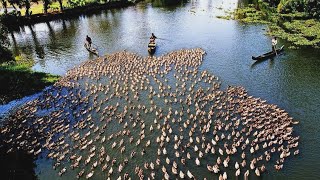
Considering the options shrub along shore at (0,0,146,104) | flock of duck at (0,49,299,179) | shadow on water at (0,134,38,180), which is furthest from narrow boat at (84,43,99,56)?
shadow on water at (0,134,38,180)

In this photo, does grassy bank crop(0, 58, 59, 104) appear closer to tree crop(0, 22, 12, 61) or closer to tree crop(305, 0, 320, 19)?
tree crop(0, 22, 12, 61)

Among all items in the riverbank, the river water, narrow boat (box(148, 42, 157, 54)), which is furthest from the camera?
the riverbank

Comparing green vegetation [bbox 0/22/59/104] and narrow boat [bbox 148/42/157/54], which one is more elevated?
narrow boat [bbox 148/42/157/54]

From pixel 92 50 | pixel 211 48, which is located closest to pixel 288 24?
pixel 211 48

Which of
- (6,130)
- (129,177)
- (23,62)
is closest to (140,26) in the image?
(23,62)

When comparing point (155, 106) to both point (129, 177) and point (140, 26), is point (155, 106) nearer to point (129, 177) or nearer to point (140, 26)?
point (129, 177)

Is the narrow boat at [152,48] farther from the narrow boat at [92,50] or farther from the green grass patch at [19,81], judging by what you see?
the green grass patch at [19,81]
